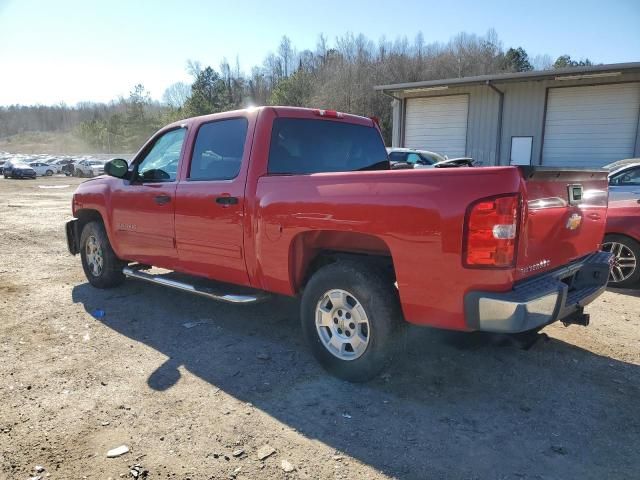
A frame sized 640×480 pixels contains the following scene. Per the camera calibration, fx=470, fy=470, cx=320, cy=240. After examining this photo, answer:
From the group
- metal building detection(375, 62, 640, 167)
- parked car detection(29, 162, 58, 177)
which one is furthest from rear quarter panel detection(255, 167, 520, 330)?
parked car detection(29, 162, 58, 177)

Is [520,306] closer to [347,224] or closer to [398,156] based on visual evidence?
[347,224]

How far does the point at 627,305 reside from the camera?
5.39 meters

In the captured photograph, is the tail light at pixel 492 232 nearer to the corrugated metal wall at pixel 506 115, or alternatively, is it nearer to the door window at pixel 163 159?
the door window at pixel 163 159

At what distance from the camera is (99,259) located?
5.92 m

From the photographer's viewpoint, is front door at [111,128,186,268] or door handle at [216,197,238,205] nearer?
door handle at [216,197,238,205]

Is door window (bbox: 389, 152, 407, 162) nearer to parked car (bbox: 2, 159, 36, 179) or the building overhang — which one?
the building overhang

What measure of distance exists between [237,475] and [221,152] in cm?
275

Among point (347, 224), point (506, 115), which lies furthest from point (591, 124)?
point (347, 224)

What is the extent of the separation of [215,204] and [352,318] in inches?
62.0

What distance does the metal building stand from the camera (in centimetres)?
1583

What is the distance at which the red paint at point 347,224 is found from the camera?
8.91 ft

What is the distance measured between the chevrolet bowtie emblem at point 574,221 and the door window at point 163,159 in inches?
137

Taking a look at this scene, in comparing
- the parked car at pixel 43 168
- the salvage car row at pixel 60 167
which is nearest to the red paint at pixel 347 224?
the salvage car row at pixel 60 167

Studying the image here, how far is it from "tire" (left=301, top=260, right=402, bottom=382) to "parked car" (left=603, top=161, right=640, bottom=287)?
13.6 feet
